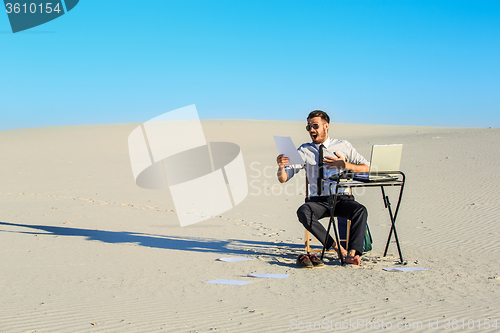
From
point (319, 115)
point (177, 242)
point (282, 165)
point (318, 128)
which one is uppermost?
point (319, 115)

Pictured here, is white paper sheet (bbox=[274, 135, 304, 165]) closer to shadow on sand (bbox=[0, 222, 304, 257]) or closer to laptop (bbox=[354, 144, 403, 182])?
laptop (bbox=[354, 144, 403, 182])

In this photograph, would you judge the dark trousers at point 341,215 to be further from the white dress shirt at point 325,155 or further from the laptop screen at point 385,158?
the laptop screen at point 385,158

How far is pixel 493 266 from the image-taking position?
15.0 feet

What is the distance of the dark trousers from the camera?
4586mm

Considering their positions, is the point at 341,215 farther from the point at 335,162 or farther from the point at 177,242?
the point at 177,242

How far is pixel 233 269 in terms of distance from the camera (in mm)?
4742

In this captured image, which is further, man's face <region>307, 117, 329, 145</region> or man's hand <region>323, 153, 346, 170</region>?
man's face <region>307, 117, 329, 145</region>

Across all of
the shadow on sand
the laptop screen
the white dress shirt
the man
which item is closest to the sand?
the shadow on sand

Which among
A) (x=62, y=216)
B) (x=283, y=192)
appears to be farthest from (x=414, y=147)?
(x=62, y=216)

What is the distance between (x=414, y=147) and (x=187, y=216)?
17733mm

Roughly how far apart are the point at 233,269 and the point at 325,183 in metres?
1.44

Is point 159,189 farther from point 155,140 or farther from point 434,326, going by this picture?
point 155,140

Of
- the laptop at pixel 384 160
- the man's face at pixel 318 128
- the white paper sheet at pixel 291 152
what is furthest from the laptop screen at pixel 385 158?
the white paper sheet at pixel 291 152

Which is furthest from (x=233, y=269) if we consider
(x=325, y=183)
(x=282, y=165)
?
(x=325, y=183)
